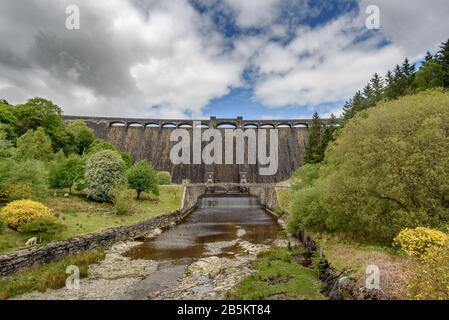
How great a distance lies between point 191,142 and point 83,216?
69123 mm

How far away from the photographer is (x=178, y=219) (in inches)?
1684

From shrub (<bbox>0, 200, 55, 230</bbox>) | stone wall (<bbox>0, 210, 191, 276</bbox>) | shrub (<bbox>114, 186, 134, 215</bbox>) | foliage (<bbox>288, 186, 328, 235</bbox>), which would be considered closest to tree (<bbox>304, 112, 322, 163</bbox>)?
foliage (<bbox>288, 186, 328, 235</bbox>)

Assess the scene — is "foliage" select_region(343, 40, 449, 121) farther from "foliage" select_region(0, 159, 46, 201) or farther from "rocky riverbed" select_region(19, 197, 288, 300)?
"foliage" select_region(0, 159, 46, 201)

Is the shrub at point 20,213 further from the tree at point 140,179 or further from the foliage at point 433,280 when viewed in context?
the foliage at point 433,280

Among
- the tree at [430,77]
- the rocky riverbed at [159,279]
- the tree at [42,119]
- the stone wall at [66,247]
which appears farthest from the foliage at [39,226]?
the tree at [430,77]

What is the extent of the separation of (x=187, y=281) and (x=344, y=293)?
29.2 feet

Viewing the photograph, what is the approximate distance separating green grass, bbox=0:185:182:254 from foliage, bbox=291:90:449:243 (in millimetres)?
20149

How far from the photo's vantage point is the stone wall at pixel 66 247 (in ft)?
56.9

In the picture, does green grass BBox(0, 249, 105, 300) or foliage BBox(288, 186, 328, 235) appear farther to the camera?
foliage BBox(288, 186, 328, 235)

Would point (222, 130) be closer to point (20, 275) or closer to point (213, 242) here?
point (213, 242)

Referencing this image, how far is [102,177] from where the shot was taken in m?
36.9

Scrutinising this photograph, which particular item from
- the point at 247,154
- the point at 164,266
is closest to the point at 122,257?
the point at 164,266

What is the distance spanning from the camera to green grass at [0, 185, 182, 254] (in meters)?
20.0

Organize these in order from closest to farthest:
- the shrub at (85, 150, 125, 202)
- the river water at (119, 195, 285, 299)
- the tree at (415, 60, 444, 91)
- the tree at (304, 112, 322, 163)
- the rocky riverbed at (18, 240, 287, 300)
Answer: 1. the rocky riverbed at (18, 240, 287, 300)
2. the river water at (119, 195, 285, 299)
3. the shrub at (85, 150, 125, 202)
4. the tree at (415, 60, 444, 91)
5. the tree at (304, 112, 322, 163)
